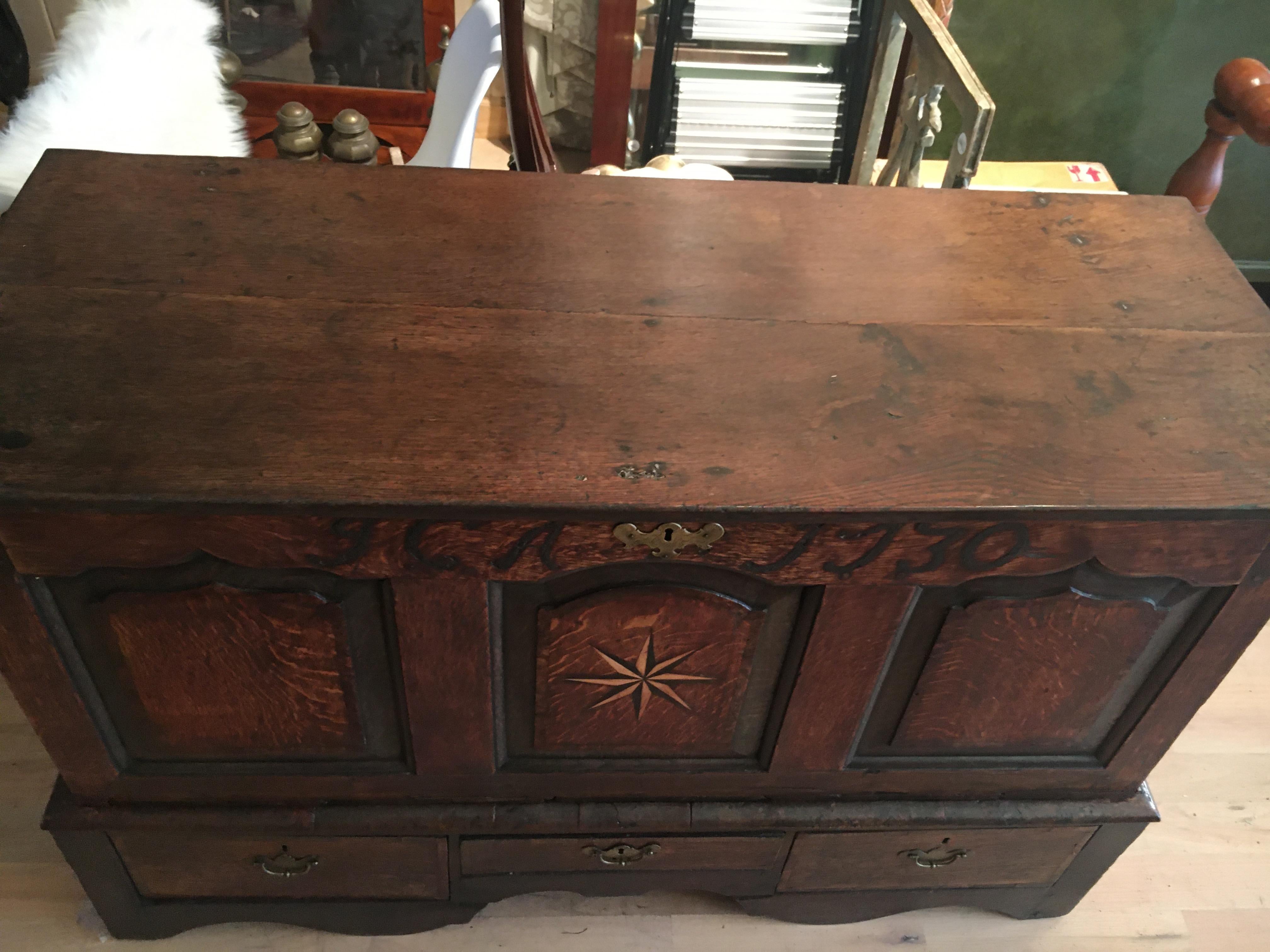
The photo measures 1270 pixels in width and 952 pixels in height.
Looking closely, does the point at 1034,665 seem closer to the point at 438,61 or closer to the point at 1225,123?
the point at 1225,123

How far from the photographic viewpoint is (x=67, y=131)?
4.16ft

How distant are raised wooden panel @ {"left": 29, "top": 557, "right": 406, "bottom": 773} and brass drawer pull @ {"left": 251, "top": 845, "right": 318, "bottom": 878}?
165 mm

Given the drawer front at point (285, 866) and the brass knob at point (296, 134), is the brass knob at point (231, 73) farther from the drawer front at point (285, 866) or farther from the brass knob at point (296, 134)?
the drawer front at point (285, 866)

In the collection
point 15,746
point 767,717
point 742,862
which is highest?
point 767,717

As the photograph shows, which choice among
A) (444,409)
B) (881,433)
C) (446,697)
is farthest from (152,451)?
(881,433)

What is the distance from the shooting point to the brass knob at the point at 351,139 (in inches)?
65.2

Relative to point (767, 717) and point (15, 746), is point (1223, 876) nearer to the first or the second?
point (767, 717)

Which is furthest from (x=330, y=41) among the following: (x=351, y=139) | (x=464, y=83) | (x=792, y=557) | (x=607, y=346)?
(x=792, y=557)

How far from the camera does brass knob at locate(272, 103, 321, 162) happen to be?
5.38 feet

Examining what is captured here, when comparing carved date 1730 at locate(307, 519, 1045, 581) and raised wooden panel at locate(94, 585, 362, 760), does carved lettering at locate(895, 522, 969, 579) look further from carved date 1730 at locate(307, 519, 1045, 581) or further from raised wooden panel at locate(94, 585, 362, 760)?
raised wooden panel at locate(94, 585, 362, 760)

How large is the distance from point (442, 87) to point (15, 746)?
3.79 feet

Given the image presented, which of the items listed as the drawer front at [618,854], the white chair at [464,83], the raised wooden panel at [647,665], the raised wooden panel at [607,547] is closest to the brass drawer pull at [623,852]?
the drawer front at [618,854]

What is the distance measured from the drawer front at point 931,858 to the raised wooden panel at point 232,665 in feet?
1.62

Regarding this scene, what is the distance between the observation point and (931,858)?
1215mm
